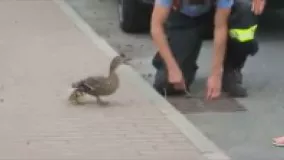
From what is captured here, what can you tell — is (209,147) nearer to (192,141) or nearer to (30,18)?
(192,141)

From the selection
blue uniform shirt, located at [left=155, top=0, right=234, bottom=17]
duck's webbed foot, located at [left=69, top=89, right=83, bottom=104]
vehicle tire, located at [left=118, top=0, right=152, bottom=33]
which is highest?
blue uniform shirt, located at [left=155, top=0, right=234, bottom=17]

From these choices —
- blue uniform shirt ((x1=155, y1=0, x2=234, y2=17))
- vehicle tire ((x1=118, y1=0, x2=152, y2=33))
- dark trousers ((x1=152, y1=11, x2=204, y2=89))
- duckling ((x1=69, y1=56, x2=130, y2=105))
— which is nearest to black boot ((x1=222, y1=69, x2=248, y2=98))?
dark trousers ((x1=152, y1=11, x2=204, y2=89))

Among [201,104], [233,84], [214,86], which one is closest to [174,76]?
[214,86]

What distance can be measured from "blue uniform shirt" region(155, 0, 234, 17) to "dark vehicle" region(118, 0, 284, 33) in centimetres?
226

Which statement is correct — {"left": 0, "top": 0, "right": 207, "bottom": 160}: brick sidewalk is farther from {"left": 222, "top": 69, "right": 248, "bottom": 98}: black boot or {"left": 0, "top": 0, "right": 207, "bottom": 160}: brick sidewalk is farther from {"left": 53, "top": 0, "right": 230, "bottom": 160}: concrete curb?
{"left": 222, "top": 69, "right": 248, "bottom": 98}: black boot

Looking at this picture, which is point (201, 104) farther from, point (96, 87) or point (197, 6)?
point (96, 87)

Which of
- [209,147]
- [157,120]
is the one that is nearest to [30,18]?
[157,120]

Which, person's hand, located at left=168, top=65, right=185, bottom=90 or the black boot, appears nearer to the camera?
person's hand, located at left=168, top=65, right=185, bottom=90

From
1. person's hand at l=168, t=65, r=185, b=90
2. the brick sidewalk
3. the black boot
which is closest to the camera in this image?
the brick sidewalk

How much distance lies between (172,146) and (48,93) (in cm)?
172

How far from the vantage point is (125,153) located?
620 cm

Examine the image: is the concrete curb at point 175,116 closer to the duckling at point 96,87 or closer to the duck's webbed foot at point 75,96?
the duckling at point 96,87

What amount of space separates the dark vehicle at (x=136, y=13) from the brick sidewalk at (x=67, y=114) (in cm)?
67

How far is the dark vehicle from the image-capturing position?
10.3 m
